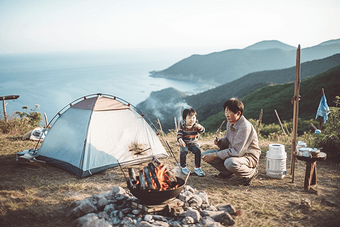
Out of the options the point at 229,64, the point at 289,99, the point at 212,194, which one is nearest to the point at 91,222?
the point at 212,194

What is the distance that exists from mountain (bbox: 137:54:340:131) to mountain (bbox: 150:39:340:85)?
127 feet

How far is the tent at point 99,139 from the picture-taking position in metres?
6.37

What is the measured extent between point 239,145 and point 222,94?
240 feet

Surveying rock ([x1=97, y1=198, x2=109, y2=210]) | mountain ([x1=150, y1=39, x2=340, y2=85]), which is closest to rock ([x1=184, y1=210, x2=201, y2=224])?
rock ([x1=97, y1=198, x2=109, y2=210])

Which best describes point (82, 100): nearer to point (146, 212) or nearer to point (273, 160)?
point (146, 212)

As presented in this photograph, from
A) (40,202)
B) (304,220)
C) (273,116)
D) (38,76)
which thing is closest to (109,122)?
(40,202)

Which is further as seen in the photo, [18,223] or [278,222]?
[278,222]

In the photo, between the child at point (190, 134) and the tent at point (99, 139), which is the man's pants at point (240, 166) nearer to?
the child at point (190, 134)

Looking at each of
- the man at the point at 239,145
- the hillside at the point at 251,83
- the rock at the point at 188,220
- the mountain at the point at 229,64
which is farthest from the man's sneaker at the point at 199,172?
the mountain at the point at 229,64

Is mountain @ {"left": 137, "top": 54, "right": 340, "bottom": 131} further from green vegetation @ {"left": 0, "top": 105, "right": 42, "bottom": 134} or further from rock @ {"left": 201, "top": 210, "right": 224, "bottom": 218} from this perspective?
rock @ {"left": 201, "top": 210, "right": 224, "bottom": 218}

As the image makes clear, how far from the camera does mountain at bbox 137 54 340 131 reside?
2586 inches

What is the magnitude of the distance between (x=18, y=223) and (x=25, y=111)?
478 inches

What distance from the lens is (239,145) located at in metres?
5.16

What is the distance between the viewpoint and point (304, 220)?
412cm
